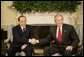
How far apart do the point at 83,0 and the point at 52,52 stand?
209 cm

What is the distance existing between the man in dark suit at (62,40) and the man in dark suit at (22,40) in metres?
0.18

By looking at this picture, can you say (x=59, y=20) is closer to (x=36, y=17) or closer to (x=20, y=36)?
(x=20, y=36)

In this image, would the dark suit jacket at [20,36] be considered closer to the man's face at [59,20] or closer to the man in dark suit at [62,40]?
the man in dark suit at [62,40]

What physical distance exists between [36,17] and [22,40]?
161 cm

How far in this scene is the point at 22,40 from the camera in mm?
3871

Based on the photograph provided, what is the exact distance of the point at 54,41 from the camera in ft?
12.6

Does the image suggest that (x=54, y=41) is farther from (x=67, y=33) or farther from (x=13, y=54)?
(x=13, y=54)

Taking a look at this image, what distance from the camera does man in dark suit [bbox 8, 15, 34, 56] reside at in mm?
3799

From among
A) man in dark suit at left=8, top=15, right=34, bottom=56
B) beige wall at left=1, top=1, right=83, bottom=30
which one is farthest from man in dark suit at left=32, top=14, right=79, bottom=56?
beige wall at left=1, top=1, right=83, bottom=30

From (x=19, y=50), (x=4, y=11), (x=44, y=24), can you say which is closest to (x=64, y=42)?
(x=19, y=50)

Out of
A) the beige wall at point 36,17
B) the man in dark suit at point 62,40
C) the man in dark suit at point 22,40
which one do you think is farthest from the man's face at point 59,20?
the beige wall at point 36,17

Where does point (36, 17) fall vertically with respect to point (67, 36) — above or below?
above

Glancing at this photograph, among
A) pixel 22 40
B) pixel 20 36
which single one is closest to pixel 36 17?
pixel 20 36

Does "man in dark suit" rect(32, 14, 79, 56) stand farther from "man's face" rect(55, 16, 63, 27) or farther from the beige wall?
the beige wall
